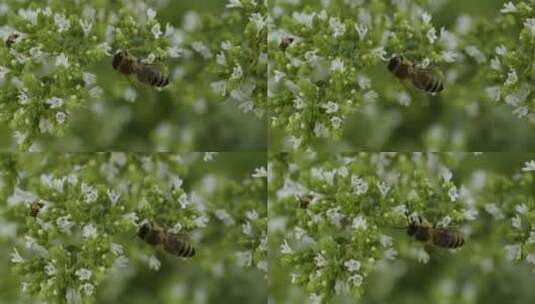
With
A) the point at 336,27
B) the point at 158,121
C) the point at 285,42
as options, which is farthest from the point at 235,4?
the point at 158,121

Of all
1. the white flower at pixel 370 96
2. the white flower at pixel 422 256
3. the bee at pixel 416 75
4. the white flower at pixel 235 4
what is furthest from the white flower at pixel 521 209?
the white flower at pixel 235 4

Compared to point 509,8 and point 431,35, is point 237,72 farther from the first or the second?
point 509,8

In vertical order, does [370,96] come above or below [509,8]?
below

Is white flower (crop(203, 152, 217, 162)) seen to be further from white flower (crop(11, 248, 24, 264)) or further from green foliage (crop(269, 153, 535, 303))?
white flower (crop(11, 248, 24, 264))

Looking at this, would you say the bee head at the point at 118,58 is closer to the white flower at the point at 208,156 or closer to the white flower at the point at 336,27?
the white flower at the point at 208,156

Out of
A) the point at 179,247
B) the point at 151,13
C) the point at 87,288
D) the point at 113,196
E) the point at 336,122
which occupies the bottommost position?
the point at 87,288

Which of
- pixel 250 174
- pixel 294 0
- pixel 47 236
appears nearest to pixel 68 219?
pixel 47 236
